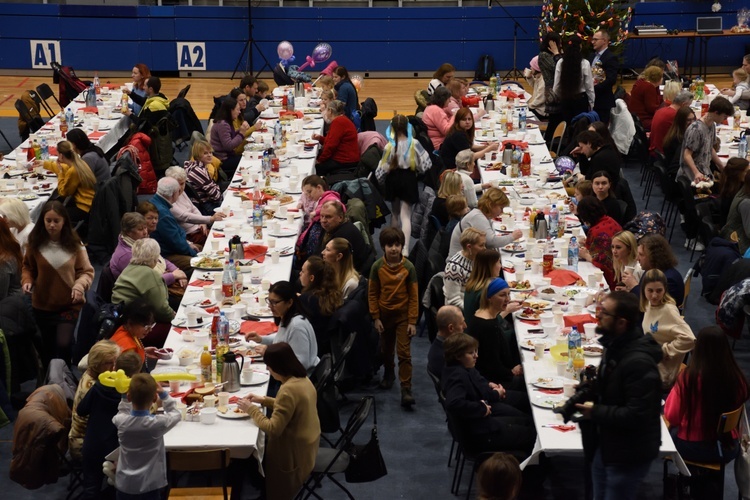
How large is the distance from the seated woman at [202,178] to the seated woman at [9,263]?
2744mm

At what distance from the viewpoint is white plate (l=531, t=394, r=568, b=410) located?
21.7 ft

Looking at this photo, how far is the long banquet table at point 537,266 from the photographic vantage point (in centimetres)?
626

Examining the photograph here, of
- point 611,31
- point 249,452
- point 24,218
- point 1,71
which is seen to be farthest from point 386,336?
point 1,71

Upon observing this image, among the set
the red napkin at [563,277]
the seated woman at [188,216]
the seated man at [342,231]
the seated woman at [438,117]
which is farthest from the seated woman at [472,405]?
the seated woman at [438,117]

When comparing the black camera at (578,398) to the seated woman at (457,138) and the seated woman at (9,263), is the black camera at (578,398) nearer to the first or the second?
the seated woman at (9,263)

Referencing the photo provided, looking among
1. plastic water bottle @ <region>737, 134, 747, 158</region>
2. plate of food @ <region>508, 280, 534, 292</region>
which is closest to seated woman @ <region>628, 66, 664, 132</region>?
plastic water bottle @ <region>737, 134, 747, 158</region>

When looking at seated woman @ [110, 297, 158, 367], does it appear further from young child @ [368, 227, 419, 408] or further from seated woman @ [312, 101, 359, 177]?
seated woman @ [312, 101, 359, 177]

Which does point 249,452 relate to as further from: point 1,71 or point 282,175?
point 1,71

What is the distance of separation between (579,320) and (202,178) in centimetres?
477

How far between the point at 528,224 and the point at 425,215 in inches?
37.2

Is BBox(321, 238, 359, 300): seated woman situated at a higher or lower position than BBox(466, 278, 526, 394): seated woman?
higher

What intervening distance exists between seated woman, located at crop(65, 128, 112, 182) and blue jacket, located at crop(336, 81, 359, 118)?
3432 millimetres

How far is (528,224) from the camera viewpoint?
9898mm

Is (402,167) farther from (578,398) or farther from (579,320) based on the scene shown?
(578,398)
